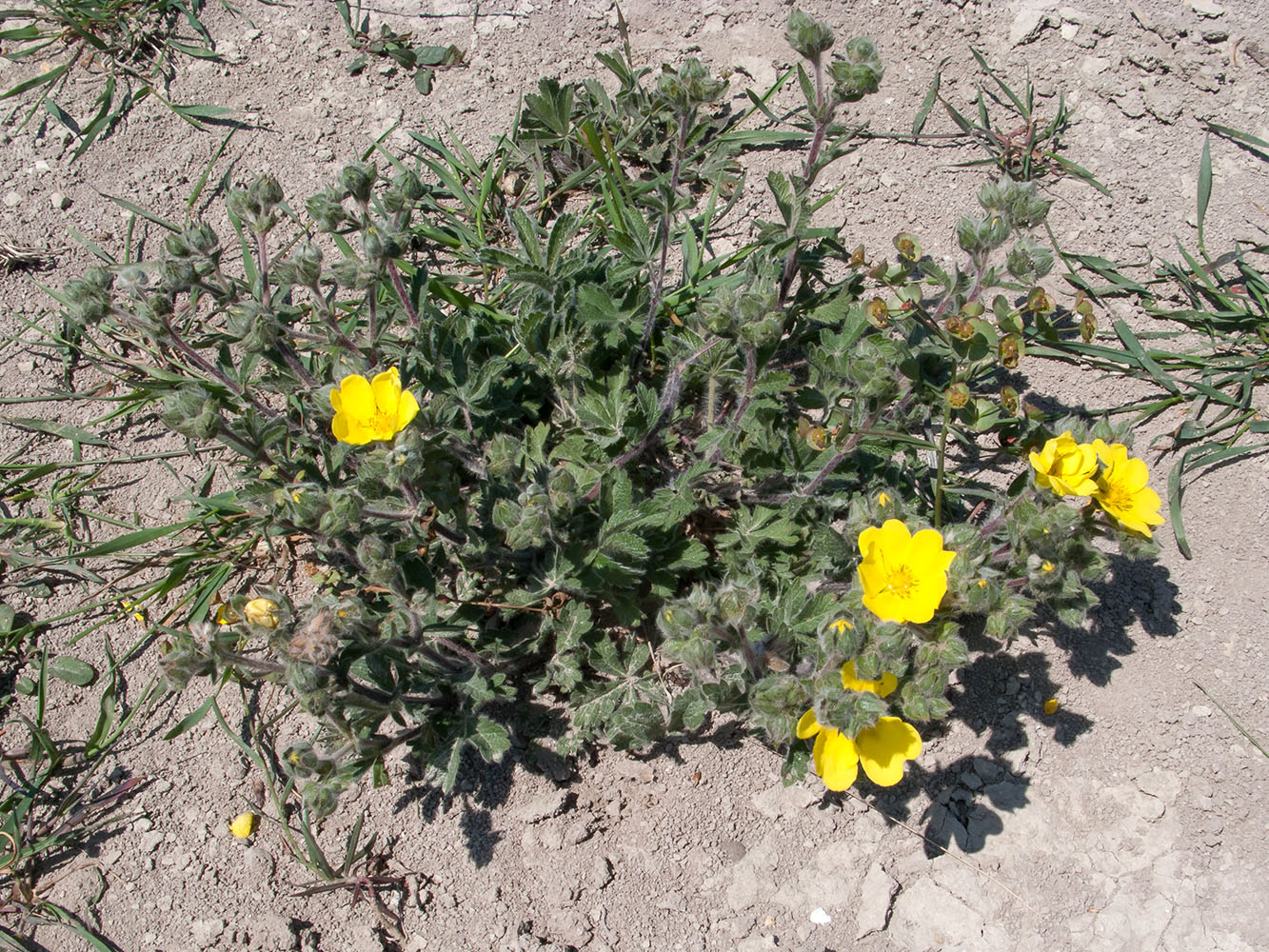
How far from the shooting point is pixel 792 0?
5.02 meters

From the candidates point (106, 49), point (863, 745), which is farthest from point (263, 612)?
point (106, 49)

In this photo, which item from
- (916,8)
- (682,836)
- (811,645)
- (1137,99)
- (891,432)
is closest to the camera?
(811,645)

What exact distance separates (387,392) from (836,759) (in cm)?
184

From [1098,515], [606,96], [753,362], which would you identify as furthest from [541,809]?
[606,96]

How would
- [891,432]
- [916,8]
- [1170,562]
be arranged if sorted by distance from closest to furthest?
[891,432] → [1170,562] → [916,8]

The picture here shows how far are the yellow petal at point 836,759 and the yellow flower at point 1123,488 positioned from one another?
111cm

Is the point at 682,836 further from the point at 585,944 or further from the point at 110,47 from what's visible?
the point at 110,47

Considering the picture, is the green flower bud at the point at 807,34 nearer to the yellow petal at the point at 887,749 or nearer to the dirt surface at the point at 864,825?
the dirt surface at the point at 864,825

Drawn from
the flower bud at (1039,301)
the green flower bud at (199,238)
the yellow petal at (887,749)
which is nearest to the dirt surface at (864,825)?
the yellow petal at (887,749)

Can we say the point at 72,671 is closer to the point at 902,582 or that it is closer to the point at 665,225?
the point at 665,225

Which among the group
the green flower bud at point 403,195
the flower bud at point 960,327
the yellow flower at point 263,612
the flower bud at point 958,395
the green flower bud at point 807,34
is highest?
the green flower bud at point 807,34

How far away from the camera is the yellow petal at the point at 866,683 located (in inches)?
111

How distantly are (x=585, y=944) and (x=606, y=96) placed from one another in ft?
12.7

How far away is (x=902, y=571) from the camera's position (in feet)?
9.58
